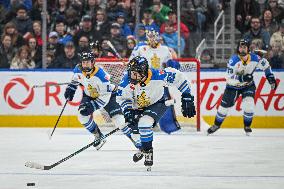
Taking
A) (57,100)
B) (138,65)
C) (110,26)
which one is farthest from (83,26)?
(138,65)

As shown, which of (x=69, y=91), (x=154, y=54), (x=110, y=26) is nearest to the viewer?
(x=69, y=91)

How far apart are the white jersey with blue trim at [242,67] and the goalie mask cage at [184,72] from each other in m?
0.85

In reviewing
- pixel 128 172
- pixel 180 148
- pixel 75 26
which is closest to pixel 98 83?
pixel 180 148

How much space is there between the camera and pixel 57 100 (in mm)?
14781

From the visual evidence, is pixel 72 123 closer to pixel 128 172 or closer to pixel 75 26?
pixel 75 26

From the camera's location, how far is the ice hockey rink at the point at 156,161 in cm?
755

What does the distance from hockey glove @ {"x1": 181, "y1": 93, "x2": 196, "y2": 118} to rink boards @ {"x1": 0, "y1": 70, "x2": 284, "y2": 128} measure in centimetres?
599

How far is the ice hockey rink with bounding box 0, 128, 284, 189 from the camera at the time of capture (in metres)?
7.55

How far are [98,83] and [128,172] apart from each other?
286 cm

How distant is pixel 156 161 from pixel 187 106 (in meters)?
1.22

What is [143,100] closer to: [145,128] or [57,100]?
[145,128]

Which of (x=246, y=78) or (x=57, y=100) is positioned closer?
(x=246, y=78)

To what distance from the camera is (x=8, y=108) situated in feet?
48.5

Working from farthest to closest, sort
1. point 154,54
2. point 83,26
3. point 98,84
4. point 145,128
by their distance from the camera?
1. point 83,26
2. point 154,54
3. point 98,84
4. point 145,128
